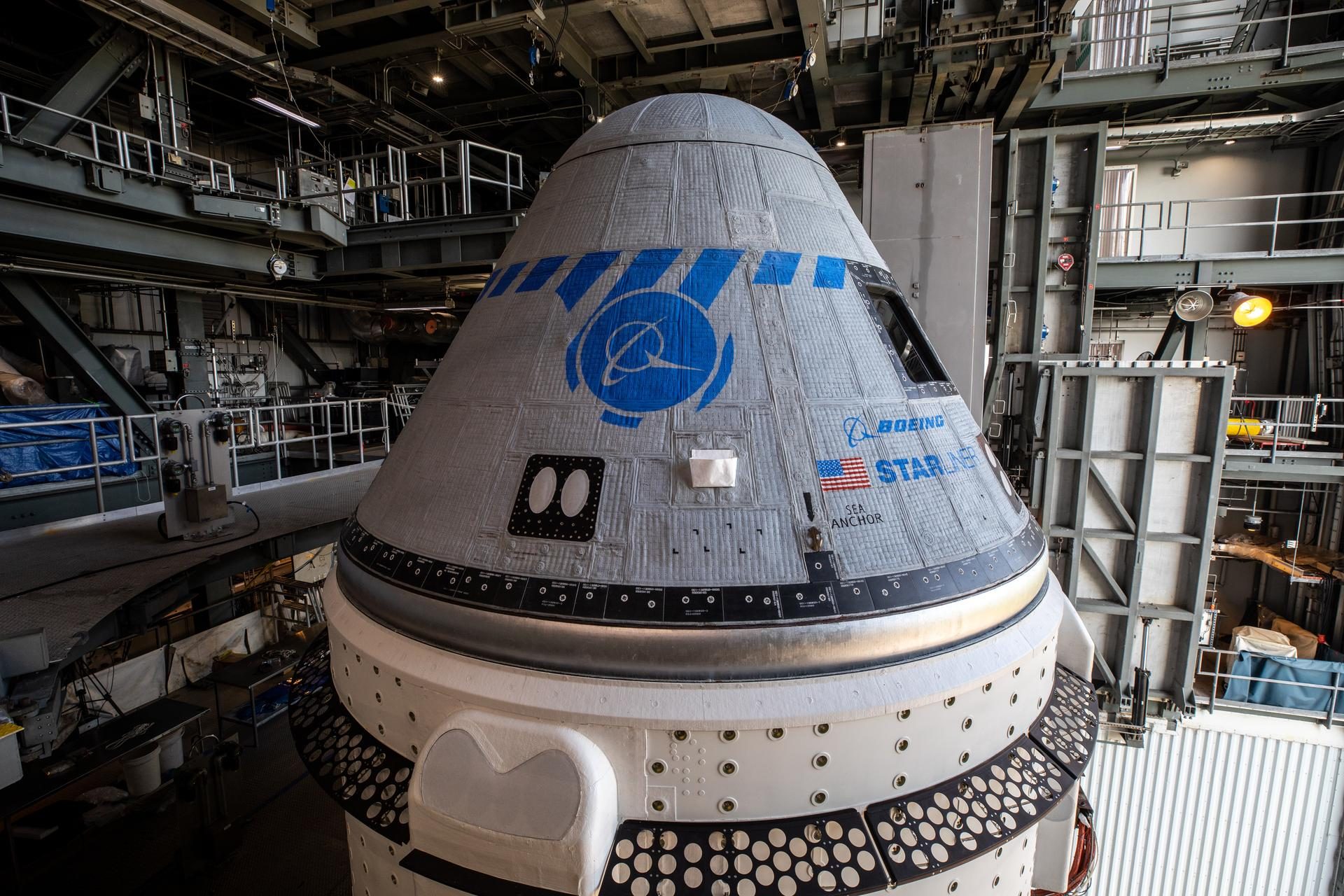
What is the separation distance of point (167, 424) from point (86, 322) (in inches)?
550

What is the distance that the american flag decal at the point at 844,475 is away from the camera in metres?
2.38

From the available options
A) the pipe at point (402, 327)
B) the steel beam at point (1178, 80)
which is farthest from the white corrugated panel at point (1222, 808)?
the pipe at point (402, 327)

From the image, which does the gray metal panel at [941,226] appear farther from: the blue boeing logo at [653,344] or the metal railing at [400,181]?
the metal railing at [400,181]

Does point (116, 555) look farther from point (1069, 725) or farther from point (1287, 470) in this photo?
point (1287, 470)

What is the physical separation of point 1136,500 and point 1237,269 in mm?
8151

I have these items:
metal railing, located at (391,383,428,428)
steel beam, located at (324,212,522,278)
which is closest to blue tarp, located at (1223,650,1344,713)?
steel beam, located at (324,212,522,278)

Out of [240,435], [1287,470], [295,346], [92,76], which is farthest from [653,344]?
[295,346]

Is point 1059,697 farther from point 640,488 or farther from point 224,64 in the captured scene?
point 224,64

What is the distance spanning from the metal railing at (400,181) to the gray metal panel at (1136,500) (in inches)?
353

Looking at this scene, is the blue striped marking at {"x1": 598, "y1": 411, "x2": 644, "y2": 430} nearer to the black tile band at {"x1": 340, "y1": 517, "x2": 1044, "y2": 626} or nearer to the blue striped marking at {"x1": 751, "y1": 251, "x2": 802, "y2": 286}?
the black tile band at {"x1": 340, "y1": 517, "x2": 1044, "y2": 626}

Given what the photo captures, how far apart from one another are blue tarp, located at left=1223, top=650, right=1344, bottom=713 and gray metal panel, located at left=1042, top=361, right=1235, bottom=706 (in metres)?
3.74

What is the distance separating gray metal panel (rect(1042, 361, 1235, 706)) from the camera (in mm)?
7352

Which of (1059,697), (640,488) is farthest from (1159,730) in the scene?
(640,488)

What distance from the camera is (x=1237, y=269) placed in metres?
12.1
